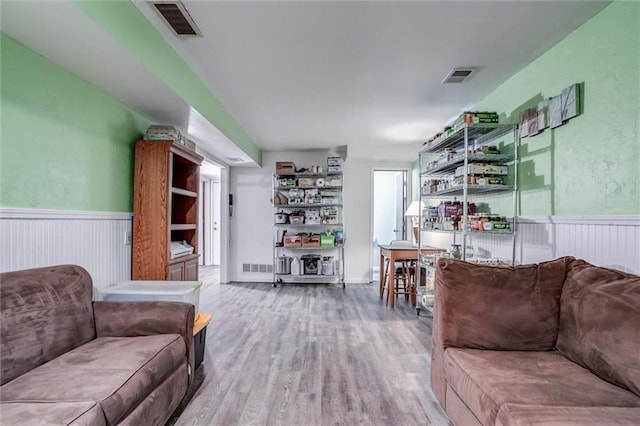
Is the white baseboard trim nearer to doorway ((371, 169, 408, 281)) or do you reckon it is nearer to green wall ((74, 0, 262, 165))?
green wall ((74, 0, 262, 165))

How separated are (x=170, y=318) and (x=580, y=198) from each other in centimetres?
277

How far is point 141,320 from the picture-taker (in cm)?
182

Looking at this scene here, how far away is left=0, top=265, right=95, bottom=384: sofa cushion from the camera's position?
135 centimetres

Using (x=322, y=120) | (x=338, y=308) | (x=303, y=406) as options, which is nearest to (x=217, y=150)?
(x=322, y=120)

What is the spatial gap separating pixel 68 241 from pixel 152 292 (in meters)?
0.66

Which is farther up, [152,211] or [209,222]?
[152,211]

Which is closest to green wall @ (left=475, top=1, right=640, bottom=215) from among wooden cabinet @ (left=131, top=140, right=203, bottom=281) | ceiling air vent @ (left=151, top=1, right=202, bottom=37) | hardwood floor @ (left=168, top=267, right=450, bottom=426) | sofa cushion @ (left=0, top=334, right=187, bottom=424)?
hardwood floor @ (left=168, top=267, right=450, bottom=426)

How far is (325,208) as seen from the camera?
5.47 m

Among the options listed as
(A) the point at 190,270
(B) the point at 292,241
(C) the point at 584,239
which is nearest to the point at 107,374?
(A) the point at 190,270

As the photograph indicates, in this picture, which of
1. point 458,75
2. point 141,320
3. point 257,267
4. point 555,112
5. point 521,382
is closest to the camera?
point 521,382

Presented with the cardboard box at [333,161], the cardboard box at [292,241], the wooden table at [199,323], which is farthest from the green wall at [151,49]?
the cardboard box at [292,241]

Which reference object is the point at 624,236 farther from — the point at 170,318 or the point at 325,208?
the point at 325,208

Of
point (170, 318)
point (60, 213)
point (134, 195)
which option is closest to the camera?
point (170, 318)

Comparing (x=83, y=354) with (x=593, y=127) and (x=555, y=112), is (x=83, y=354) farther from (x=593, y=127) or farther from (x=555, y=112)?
(x=555, y=112)
